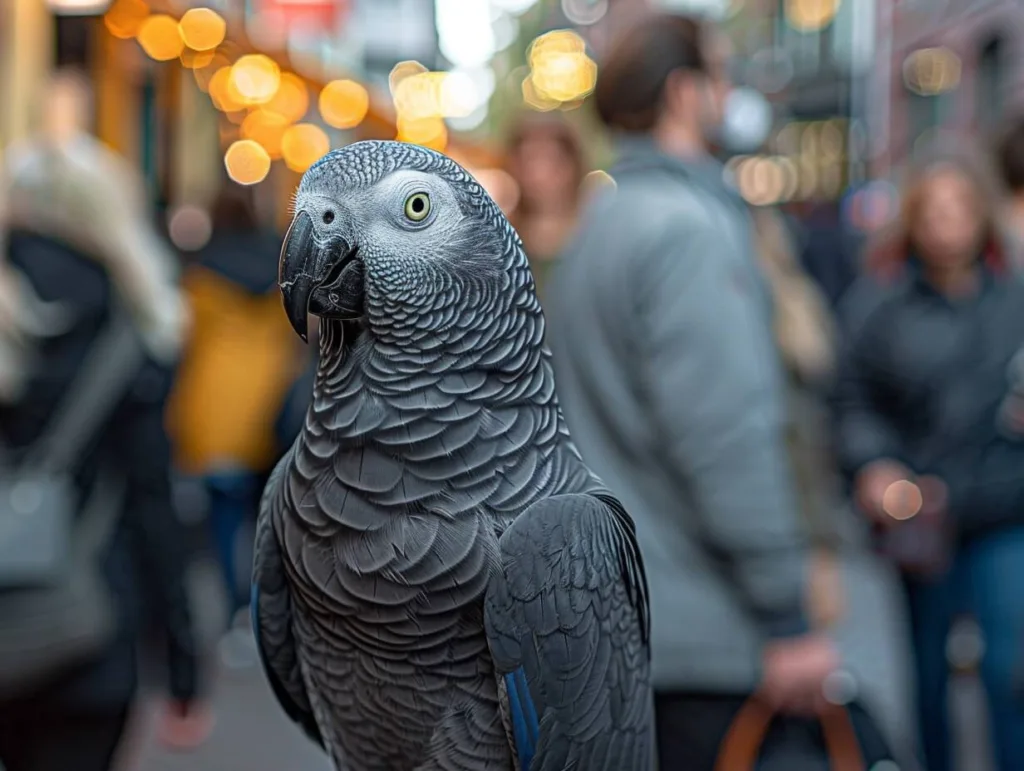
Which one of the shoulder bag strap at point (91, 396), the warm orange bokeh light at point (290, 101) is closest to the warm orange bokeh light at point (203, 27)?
the warm orange bokeh light at point (290, 101)

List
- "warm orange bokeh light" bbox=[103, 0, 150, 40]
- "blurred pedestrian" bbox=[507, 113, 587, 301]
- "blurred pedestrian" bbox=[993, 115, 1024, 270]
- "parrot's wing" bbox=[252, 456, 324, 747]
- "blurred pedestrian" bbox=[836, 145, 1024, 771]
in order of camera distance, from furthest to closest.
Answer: "warm orange bokeh light" bbox=[103, 0, 150, 40] < "blurred pedestrian" bbox=[507, 113, 587, 301] < "blurred pedestrian" bbox=[993, 115, 1024, 270] < "blurred pedestrian" bbox=[836, 145, 1024, 771] < "parrot's wing" bbox=[252, 456, 324, 747]

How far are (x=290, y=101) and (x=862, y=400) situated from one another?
758 cm

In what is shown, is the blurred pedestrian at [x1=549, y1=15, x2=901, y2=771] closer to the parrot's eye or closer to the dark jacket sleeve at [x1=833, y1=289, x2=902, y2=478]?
the parrot's eye

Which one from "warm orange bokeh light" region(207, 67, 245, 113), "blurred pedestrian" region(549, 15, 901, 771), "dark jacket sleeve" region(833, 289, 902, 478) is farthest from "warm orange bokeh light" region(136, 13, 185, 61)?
"blurred pedestrian" region(549, 15, 901, 771)

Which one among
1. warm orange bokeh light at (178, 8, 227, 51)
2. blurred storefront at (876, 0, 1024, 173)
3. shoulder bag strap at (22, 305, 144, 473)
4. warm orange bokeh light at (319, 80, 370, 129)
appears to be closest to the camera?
shoulder bag strap at (22, 305, 144, 473)

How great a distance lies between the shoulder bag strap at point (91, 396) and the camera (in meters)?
2.39

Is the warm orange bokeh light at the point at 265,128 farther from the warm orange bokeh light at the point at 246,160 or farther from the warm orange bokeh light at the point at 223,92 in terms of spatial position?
the warm orange bokeh light at the point at 223,92

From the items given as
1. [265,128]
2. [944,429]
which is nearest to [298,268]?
[944,429]

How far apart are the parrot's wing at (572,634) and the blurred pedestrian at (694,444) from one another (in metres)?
0.81

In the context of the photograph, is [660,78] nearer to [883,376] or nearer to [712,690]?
[712,690]

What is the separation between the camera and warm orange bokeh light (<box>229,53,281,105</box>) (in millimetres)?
7309

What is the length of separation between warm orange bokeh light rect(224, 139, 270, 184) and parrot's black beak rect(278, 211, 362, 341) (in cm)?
1106

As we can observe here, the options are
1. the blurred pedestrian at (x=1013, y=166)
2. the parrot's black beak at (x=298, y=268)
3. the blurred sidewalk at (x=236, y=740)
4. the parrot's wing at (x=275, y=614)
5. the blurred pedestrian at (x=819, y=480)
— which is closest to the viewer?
the parrot's black beak at (x=298, y=268)

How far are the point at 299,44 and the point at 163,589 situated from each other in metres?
7.13
